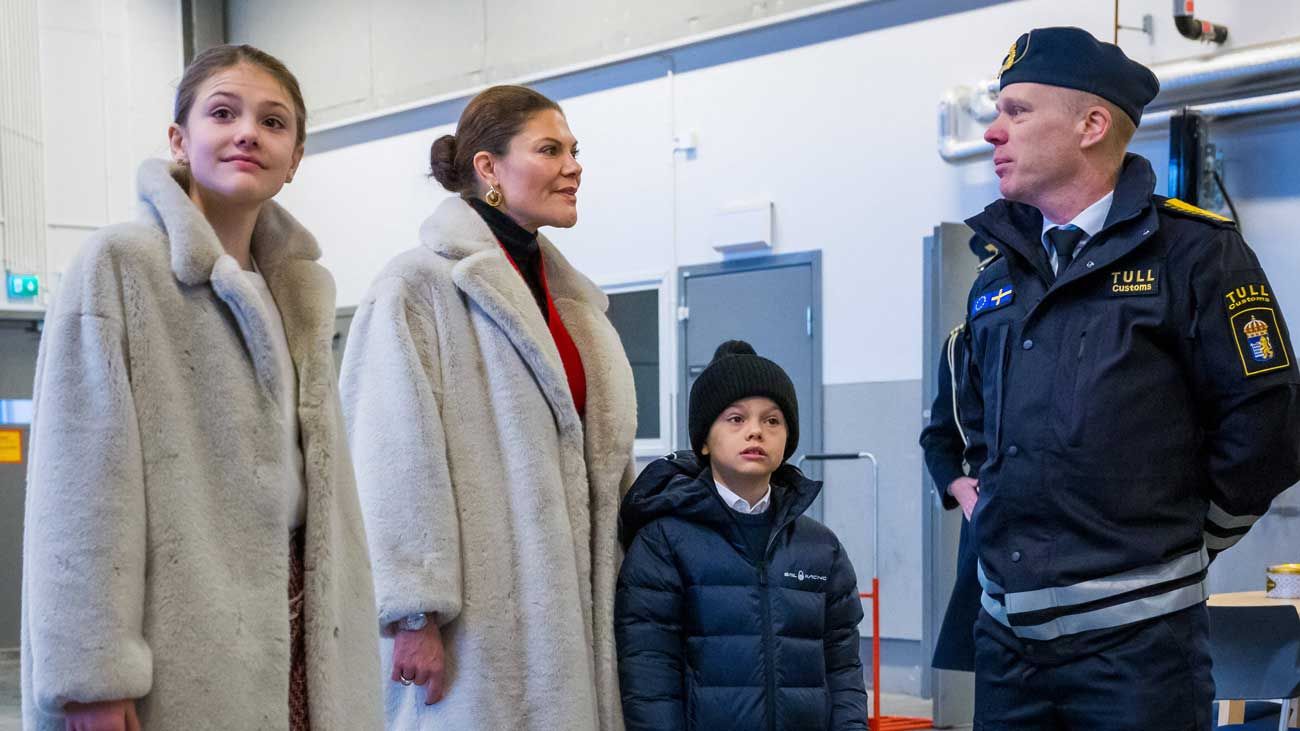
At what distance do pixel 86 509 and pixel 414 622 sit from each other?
757 mm

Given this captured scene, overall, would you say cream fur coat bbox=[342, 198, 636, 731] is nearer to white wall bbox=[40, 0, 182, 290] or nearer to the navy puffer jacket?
the navy puffer jacket

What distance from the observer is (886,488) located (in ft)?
23.4

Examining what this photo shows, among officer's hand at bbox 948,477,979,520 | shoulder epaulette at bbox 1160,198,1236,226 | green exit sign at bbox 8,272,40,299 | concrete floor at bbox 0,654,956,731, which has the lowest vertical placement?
concrete floor at bbox 0,654,956,731

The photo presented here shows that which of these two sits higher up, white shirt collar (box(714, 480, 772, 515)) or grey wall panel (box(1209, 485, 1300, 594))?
white shirt collar (box(714, 480, 772, 515))

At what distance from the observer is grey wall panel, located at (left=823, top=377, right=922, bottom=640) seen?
23.1 ft

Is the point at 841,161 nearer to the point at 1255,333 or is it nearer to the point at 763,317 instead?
the point at 763,317

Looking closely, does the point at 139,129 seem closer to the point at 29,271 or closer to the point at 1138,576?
the point at 29,271

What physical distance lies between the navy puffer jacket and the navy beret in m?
0.91

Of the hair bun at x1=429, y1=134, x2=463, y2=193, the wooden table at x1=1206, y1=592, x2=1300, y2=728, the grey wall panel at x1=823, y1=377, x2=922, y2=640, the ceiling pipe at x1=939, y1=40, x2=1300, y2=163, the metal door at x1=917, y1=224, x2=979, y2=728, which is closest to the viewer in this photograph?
the hair bun at x1=429, y1=134, x2=463, y2=193

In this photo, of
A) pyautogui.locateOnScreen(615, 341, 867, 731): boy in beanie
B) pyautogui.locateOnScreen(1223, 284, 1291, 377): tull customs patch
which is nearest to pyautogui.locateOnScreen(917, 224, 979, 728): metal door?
pyautogui.locateOnScreen(615, 341, 867, 731): boy in beanie

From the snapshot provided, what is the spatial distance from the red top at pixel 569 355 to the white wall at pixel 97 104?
26.0 feet

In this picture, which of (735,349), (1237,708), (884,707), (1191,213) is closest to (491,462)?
(735,349)

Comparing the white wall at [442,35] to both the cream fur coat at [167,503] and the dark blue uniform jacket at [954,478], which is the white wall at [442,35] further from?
the cream fur coat at [167,503]

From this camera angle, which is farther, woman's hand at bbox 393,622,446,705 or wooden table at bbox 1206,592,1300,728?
wooden table at bbox 1206,592,1300,728
